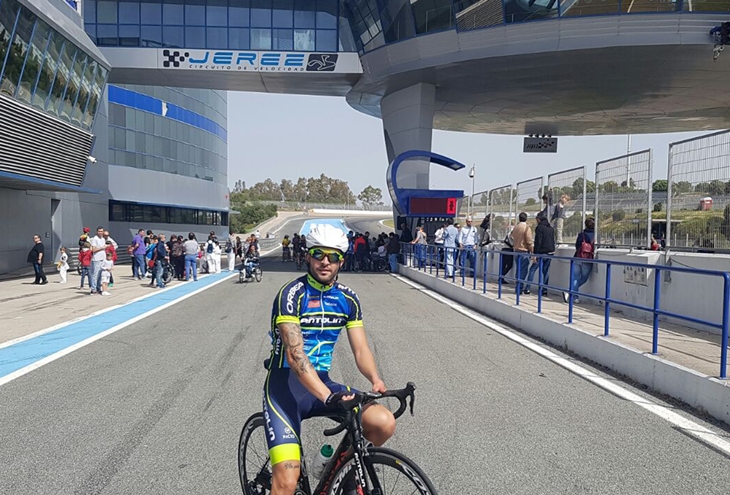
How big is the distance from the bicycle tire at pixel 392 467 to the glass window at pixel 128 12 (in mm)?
34620

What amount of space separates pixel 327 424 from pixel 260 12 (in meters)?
30.8

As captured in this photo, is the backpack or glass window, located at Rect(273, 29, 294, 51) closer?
the backpack

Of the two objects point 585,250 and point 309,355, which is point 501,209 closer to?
point 585,250

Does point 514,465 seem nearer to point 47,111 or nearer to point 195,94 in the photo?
point 47,111

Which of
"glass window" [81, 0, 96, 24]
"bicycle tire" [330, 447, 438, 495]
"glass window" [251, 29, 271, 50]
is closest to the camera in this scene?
"bicycle tire" [330, 447, 438, 495]

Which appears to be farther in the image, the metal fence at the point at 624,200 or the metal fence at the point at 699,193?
the metal fence at the point at 624,200

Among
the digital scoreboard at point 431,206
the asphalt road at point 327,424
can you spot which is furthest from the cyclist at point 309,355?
the digital scoreboard at point 431,206

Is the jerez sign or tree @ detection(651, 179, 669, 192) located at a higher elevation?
the jerez sign

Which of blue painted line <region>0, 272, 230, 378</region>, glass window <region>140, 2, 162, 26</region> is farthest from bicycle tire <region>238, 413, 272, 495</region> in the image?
glass window <region>140, 2, 162, 26</region>

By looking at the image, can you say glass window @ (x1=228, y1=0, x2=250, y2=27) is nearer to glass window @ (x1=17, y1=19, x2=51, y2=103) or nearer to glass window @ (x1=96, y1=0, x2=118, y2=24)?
glass window @ (x1=96, y1=0, x2=118, y2=24)

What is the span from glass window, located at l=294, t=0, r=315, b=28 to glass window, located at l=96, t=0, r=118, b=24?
30.1ft

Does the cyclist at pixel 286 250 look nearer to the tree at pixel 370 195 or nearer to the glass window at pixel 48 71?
the glass window at pixel 48 71

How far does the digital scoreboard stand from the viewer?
29906 millimetres

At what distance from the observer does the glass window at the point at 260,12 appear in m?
33.0
